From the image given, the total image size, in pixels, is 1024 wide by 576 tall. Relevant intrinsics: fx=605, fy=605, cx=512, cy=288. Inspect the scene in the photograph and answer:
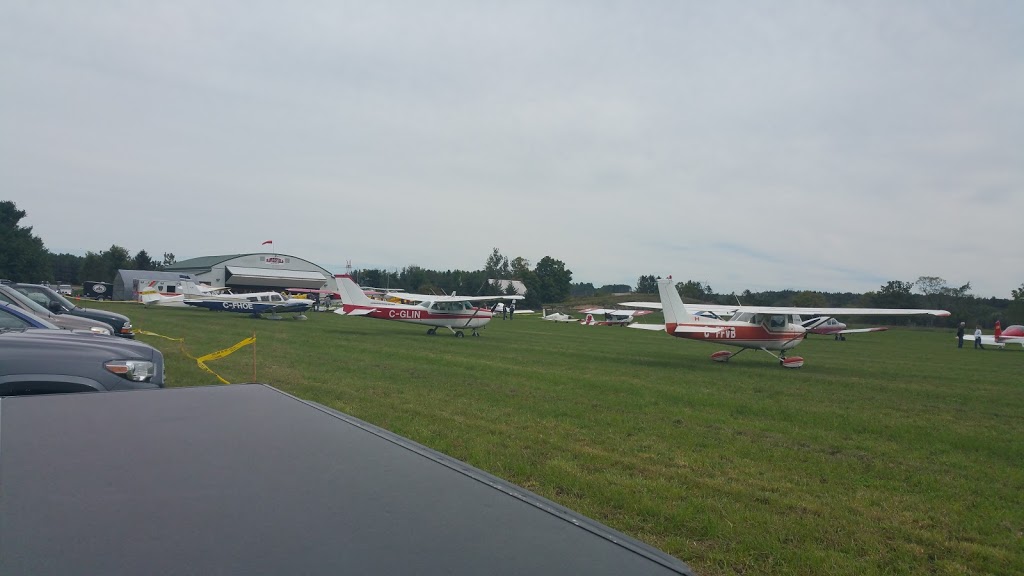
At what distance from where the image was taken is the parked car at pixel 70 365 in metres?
4.30

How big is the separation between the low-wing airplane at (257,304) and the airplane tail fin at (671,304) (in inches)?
892

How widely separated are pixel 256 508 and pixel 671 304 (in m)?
18.8

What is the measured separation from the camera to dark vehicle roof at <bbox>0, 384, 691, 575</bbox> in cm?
117

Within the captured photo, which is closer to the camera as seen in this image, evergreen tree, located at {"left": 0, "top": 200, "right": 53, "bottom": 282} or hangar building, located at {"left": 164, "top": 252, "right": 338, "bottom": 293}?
evergreen tree, located at {"left": 0, "top": 200, "right": 53, "bottom": 282}

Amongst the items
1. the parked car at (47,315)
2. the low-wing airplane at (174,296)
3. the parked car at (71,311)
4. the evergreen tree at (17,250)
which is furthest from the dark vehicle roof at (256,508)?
the evergreen tree at (17,250)

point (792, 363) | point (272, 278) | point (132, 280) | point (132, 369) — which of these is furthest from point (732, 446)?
point (272, 278)

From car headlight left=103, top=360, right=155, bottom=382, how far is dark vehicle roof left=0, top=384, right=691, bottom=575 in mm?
3238

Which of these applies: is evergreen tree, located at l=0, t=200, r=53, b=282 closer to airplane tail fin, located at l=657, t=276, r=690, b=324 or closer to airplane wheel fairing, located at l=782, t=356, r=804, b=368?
airplane tail fin, located at l=657, t=276, r=690, b=324

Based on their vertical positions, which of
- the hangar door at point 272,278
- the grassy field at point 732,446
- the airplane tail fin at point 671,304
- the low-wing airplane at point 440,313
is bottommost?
the grassy field at point 732,446

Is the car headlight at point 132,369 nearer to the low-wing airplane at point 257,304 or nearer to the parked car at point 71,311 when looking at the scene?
the parked car at point 71,311

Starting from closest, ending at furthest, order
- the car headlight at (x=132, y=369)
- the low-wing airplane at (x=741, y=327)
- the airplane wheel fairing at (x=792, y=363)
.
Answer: the car headlight at (x=132, y=369), the airplane wheel fairing at (x=792, y=363), the low-wing airplane at (x=741, y=327)

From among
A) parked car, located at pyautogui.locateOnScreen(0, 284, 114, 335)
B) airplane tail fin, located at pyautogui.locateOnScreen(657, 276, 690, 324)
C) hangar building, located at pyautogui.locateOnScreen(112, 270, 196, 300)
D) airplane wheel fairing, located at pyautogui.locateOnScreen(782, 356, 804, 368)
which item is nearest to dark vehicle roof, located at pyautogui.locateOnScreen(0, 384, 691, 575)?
parked car, located at pyautogui.locateOnScreen(0, 284, 114, 335)

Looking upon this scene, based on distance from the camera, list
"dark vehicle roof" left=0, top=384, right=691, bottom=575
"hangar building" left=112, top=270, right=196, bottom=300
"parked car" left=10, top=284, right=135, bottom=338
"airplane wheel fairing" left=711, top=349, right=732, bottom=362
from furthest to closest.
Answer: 1. "hangar building" left=112, top=270, right=196, bottom=300
2. "airplane wheel fairing" left=711, top=349, right=732, bottom=362
3. "parked car" left=10, top=284, right=135, bottom=338
4. "dark vehicle roof" left=0, top=384, right=691, bottom=575

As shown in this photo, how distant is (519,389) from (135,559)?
1035cm
